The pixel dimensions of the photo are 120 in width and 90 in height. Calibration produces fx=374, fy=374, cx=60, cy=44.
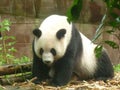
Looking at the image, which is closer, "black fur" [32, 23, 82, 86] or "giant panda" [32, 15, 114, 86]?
"giant panda" [32, 15, 114, 86]

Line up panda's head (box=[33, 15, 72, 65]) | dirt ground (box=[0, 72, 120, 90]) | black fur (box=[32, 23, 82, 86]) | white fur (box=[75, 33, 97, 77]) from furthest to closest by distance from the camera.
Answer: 1. white fur (box=[75, 33, 97, 77])
2. black fur (box=[32, 23, 82, 86])
3. panda's head (box=[33, 15, 72, 65])
4. dirt ground (box=[0, 72, 120, 90])

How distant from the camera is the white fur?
5.48 metres

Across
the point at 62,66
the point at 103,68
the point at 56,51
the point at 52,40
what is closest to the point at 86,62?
the point at 103,68

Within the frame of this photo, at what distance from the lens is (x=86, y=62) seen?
218 inches

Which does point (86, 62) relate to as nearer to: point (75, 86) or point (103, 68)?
point (103, 68)

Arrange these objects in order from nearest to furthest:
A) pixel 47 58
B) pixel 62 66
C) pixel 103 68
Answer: pixel 47 58, pixel 62 66, pixel 103 68

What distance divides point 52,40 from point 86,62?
88 centimetres

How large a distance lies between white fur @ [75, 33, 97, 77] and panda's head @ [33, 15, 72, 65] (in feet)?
1.75

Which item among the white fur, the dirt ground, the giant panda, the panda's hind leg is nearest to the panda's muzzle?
the giant panda

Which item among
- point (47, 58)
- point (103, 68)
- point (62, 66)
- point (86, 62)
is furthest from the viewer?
point (103, 68)

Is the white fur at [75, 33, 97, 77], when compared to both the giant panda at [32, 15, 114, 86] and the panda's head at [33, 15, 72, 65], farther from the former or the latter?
the panda's head at [33, 15, 72, 65]

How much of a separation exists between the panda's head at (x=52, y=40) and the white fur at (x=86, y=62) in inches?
20.9

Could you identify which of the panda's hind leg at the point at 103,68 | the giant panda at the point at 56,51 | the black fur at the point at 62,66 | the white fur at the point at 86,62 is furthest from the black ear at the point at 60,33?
the panda's hind leg at the point at 103,68

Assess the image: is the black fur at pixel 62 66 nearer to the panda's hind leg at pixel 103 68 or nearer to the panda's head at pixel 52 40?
the panda's head at pixel 52 40
